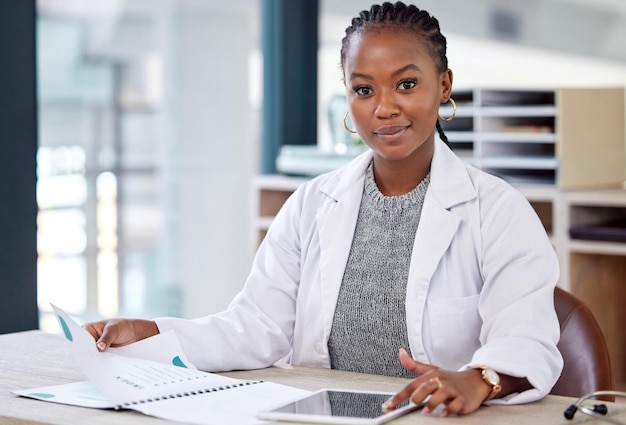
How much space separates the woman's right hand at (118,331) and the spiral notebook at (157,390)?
0.12 ft

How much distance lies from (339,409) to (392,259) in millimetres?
508

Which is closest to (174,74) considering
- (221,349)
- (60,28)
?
(60,28)

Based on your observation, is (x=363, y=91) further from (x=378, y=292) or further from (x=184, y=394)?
(x=184, y=394)

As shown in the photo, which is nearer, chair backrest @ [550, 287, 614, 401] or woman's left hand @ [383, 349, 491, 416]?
woman's left hand @ [383, 349, 491, 416]

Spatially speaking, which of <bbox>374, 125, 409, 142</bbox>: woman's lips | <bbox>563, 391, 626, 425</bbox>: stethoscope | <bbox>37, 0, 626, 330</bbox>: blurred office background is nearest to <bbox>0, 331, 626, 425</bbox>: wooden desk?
<bbox>563, 391, 626, 425</bbox>: stethoscope

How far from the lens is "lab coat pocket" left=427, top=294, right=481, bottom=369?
1.77 m

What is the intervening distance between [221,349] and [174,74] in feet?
7.45

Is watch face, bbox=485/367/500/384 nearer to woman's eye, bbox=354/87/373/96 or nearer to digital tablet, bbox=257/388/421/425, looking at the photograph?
digital tablet, bbox=257/388/421/425

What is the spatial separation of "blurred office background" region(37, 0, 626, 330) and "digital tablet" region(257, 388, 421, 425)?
2083mm

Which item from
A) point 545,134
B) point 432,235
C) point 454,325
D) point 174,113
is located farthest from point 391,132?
point 174,113

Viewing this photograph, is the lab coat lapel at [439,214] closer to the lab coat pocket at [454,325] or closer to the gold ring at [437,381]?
the lab coat pocket at [454,325]

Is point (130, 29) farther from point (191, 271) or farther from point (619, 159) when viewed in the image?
point (619, 159)

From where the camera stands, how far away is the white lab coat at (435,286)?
161cm

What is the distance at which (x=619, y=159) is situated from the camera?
135 inches
